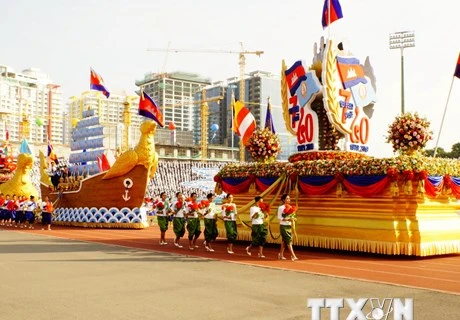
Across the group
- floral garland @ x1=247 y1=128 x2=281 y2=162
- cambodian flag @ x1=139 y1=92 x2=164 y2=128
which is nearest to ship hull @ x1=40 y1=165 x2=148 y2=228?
cambodian flag @ x1=139 y1=92 x2=164 y2=128

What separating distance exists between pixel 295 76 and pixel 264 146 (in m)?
2.53

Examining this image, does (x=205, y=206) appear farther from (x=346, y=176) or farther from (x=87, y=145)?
(x=87, y=145)

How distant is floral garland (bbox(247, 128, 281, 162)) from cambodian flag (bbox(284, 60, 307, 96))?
188cm

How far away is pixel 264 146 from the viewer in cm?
1638

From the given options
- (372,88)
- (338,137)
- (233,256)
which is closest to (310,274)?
(233,256)

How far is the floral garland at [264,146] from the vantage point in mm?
16375

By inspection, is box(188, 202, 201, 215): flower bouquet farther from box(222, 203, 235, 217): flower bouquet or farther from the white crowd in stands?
the white crowd in stands

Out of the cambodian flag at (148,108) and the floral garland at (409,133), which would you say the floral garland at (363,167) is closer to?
the floral garland at (409,133)

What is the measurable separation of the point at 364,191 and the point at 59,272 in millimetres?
7328

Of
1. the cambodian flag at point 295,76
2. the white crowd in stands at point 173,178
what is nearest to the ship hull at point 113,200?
the cambodian flag at point 295,76

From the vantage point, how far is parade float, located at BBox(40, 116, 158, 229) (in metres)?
21.7

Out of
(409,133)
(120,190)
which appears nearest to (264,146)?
(409,133)

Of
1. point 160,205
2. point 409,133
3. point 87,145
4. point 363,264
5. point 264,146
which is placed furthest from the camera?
point 87,145

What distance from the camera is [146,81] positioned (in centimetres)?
10512
